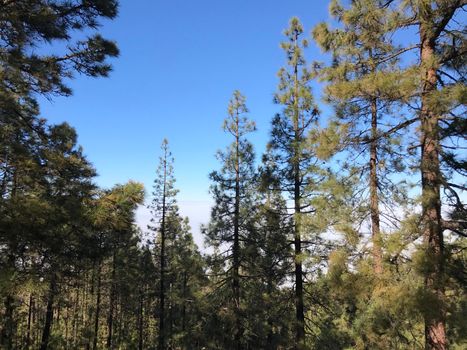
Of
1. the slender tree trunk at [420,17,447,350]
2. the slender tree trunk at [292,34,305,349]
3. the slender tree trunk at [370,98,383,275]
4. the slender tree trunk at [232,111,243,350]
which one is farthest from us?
the slender tree trunk at [232,111,243,350]

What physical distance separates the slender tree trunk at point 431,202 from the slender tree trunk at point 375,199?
2.81 feet

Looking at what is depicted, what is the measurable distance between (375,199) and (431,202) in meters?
3.24

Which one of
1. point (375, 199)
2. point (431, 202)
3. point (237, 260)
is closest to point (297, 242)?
point (375, 199)

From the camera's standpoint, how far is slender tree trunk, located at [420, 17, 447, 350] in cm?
581

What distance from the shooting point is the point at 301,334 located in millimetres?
11852

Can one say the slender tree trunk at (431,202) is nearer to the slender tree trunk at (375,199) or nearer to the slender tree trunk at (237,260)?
the slender tree trunk at (375,199)

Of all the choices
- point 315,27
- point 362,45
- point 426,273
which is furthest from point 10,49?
point 426,273

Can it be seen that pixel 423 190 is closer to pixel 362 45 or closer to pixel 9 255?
pixel 362 45

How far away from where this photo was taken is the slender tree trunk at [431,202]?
581 cm

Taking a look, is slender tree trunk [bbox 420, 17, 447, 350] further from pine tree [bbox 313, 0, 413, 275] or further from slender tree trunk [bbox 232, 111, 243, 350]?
slender tree trunk [bbox 232, 111, 243, 350]

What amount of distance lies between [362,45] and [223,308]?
1270 cm

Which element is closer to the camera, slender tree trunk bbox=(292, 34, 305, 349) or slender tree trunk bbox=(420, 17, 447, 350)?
slender tree trunk bbox=(420, 17, 447, 350)

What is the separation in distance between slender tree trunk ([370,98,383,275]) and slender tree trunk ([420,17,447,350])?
0.86 metres

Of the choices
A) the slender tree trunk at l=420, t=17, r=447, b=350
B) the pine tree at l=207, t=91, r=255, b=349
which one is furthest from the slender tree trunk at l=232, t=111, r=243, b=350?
the slender tree trunk at l=420, t=17, r=447, b=350
